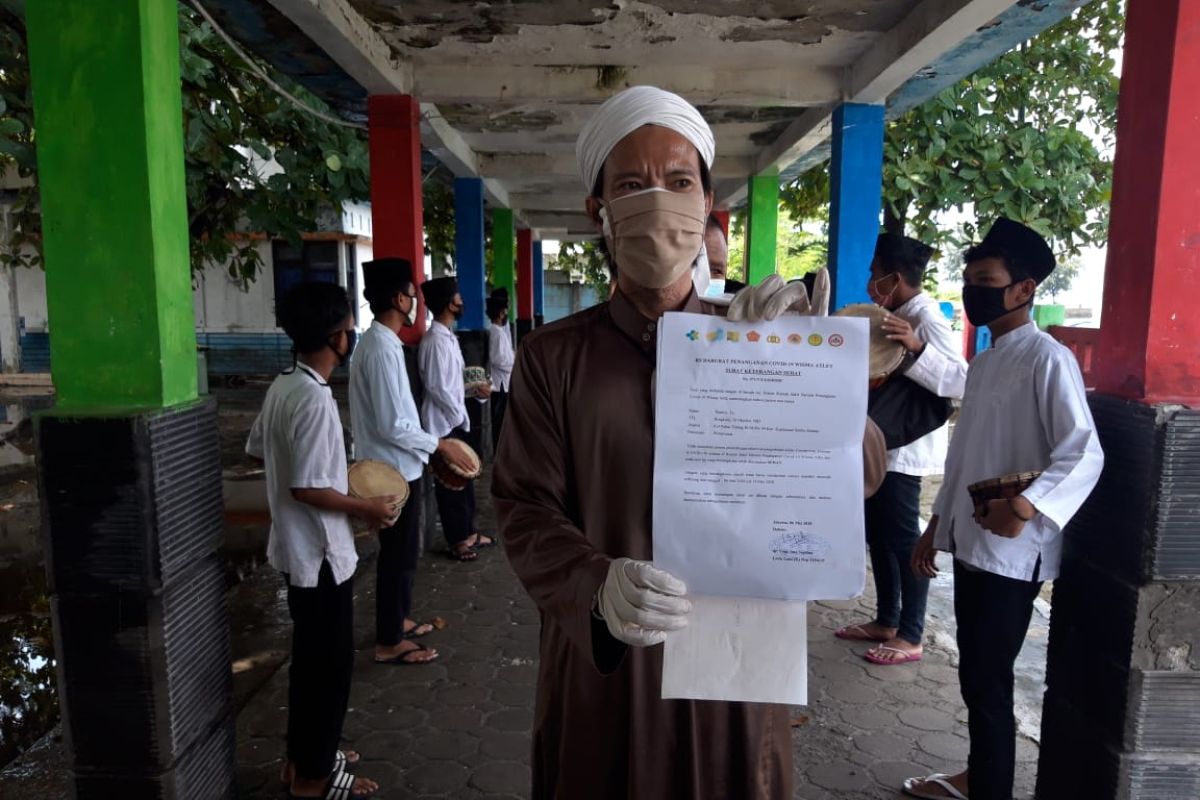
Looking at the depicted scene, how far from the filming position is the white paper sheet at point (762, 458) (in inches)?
48.9

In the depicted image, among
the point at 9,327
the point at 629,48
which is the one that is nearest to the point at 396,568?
the point at 629,48

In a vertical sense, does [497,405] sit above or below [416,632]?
above

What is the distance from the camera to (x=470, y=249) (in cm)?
920

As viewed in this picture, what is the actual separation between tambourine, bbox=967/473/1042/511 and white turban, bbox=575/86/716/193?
154 cm

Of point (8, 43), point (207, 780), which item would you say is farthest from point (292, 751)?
point (8, 43)

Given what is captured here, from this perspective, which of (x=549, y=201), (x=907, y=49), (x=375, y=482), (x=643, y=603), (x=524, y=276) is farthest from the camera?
(x=524, y=276)

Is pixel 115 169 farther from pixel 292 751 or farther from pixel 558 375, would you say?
pixel 292 751

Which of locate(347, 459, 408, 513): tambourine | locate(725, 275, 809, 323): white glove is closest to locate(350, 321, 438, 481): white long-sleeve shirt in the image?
locate(347, 459, 408, 513): tambourine

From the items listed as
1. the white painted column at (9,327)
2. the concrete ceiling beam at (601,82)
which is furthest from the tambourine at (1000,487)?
the white painted column at (9,327)

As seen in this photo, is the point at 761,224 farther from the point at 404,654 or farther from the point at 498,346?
the point at 404,654

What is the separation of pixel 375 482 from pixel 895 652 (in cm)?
285

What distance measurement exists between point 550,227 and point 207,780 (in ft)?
50.4

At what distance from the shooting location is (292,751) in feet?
9.59

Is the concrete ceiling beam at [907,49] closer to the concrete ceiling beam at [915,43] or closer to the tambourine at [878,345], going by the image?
the concrete ceiling beam at [915,43]
